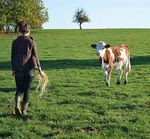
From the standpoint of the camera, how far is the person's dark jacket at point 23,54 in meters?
11.9

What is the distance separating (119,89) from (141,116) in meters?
5.04

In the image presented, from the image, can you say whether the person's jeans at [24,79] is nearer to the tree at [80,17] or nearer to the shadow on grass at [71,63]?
the shadow on grass at [71,63]

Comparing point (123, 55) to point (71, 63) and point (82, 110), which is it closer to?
point (82, 110)

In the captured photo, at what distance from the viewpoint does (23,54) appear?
38.9 ft

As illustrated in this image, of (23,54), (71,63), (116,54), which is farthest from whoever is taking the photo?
(71,63)

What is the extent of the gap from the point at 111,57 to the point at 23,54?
755 cm

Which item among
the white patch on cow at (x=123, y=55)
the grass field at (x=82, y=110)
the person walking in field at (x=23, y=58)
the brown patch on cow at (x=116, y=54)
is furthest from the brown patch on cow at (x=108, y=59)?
the person walking in field at (x=23, y=58)

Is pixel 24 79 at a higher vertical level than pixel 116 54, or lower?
higher

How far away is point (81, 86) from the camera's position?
18.1m

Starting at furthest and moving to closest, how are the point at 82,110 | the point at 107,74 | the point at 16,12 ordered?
the point at 16,12 → the point at 107,74 → the point at 82,110

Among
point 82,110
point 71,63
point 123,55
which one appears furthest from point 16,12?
point 82,110

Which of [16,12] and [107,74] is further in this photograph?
[16,12]

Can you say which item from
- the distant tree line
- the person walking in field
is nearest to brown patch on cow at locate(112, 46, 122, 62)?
the person walking in field

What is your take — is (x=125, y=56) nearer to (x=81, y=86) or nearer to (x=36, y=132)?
(x=81, y=86)
